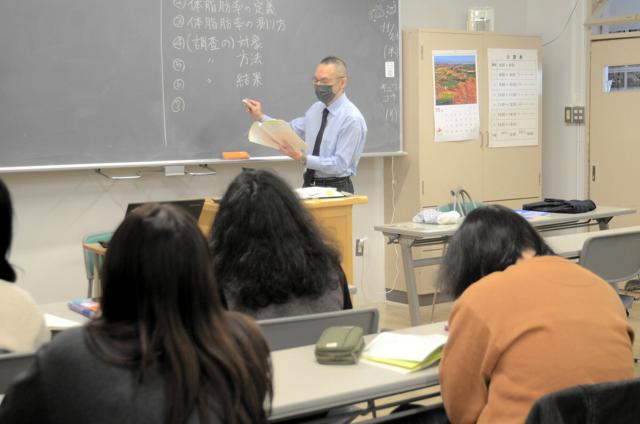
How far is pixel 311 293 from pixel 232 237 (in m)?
0.29

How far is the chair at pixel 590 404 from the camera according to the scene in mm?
1618

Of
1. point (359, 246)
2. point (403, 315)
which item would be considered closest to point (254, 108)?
point (359, 246)

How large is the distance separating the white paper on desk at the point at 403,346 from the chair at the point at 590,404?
0.60 m

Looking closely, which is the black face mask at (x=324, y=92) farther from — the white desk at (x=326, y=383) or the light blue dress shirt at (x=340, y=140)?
the white desk at (x=326, y=383)

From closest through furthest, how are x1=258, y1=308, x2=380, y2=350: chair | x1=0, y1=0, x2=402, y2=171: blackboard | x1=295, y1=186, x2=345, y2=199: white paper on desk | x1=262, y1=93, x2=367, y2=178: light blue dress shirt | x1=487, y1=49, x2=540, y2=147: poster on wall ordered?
x1=258, y1=308, x2=380, y2=350: chair, x1=295, y1=186, x2=345, y2=199: white paper on desk, x1=0, y1=0, x2=402, y2=171: blackboard, x1=262, y1=93, x2=367, y2=178: light blue dress shirt, x1=487, y1=49, x2=540, y2=147: poster on wall

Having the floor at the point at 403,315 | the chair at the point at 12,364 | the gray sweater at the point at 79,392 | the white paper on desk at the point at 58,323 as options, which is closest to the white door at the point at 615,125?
the floor at the point at 403,315

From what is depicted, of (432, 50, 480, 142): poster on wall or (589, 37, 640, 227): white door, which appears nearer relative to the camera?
(432, 50, 480, 142): poster on wall

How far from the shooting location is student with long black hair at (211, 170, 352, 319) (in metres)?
2.38

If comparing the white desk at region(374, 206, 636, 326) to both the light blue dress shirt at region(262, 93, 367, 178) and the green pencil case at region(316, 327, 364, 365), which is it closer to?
the light blue dress shirt at region(262, 93, 367, 178)

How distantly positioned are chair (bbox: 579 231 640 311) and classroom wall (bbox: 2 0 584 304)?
1.91m

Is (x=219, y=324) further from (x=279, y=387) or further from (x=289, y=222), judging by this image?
(x=289, y=222)

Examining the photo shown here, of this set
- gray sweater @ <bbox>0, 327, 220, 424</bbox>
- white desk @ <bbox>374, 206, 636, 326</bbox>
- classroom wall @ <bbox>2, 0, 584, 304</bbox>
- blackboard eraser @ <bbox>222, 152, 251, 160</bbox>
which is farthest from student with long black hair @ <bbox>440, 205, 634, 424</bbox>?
blackboard eraser @ <bbox>222, 152, 251, 160</bbox>

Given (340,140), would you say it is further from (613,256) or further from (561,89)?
(561,89)

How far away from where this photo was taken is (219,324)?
1.45 m
